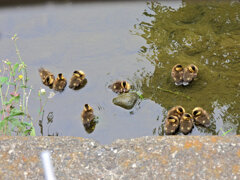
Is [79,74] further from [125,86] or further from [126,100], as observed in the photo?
[126,100]

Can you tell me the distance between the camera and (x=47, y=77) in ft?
14.9

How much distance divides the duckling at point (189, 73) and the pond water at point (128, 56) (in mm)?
92

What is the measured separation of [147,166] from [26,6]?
3911mm

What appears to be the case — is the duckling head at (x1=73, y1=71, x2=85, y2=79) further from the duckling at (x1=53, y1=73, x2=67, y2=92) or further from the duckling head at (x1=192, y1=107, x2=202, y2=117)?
the duckling head at (x1=192, y1=107, x2=202, y2=117)

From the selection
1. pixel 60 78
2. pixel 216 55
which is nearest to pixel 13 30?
pixel 60 78

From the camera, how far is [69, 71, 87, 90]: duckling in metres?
4.48

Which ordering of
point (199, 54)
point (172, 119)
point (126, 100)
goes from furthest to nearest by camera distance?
point (199, 54)
point (126, 100)
point (172, 119)

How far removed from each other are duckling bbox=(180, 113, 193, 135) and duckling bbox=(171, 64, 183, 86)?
56 centimetres

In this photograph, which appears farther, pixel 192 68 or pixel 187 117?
pixel 192 68

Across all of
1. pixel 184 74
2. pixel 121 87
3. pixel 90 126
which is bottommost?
pixel 90 126

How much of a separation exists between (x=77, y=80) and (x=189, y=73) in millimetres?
1281

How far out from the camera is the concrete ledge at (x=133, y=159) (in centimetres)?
272

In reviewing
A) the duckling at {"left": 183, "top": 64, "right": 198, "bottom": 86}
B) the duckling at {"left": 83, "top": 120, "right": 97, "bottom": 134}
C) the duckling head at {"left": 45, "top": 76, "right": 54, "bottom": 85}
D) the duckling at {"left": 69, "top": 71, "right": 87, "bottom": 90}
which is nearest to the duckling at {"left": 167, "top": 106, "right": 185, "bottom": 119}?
the duckling at {"left": 183, "top": 64, "right": 198, "bottom": 86}

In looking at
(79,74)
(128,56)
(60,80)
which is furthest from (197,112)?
(60,80)
